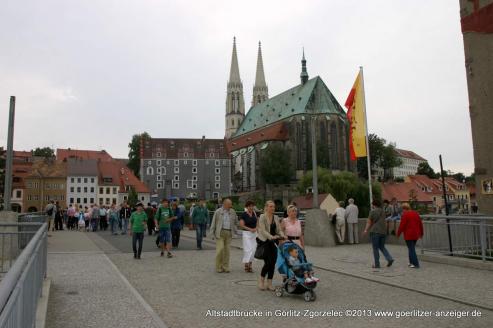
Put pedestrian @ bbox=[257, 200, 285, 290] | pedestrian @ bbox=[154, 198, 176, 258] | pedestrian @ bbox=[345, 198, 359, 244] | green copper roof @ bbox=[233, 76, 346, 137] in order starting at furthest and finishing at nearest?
green copper roof @ bbox=[233, 76, 346, 137] < pedestrian @ bbox=[345, 198, 359, 244] < pedestrian @ bbox=[154, 198, 176, 258] < pedestrian @ bbox=[257, 200, 285, 290]

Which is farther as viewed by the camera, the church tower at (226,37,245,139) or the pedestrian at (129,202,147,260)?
the church tower at (226,37,245,139)

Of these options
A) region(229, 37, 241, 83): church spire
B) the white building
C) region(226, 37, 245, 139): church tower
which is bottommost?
the white building

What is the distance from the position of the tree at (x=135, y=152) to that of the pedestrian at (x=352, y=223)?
9904 centimetres

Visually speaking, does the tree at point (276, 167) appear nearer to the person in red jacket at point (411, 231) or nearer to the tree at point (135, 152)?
the tree at point (135, 152)

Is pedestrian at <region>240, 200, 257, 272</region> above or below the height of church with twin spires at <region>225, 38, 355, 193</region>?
below

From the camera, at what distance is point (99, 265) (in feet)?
42.2

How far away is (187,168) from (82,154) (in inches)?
1006

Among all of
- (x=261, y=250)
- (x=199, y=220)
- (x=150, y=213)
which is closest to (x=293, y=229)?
(x=261, y=250)

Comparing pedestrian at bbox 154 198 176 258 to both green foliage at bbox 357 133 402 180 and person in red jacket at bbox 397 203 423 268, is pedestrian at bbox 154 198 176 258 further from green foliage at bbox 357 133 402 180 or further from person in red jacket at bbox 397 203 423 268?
green foliage at bbox 357 133 402 180

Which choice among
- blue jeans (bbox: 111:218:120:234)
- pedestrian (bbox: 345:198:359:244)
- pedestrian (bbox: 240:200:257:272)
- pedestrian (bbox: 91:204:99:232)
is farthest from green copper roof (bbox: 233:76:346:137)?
pedestrian (bbox: 240:200:257:272)

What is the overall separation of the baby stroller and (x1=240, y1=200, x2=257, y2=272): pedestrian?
2.66m

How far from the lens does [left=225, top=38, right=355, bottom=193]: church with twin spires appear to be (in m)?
97.8

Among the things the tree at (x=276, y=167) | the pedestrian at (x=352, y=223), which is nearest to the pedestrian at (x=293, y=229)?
the pedestrian at (x=352, y=223)


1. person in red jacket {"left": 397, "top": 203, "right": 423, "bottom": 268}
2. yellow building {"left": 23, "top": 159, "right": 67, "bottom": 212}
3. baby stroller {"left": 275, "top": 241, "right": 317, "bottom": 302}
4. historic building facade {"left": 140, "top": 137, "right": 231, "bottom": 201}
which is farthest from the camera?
historic building facade {"left": 140, "top": 137, "right": 231, "bottom": 201}
